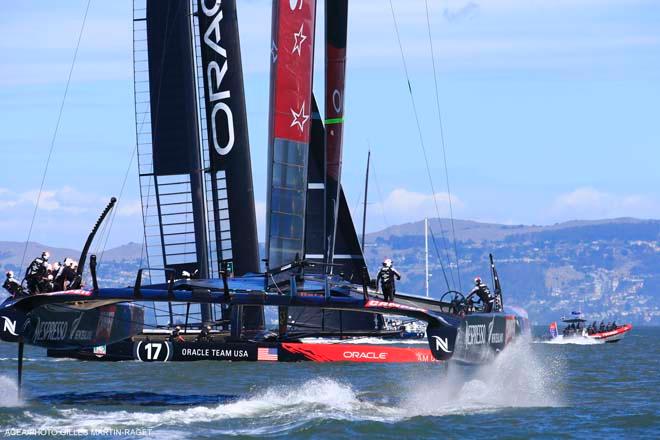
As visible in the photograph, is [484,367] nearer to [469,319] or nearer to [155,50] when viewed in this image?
[469,319]

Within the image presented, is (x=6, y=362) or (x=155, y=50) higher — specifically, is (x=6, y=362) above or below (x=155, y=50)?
below

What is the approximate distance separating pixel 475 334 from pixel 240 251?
38.9 feet

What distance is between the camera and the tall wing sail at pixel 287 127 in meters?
21.1

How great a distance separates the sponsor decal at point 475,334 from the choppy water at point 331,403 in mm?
985

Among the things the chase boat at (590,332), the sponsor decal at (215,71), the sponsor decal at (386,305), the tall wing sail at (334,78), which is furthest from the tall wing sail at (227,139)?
the chase boat at (590,332)

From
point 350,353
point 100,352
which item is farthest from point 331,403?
point 100,352

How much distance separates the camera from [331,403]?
20156 mm

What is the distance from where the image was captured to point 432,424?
60.0 feet

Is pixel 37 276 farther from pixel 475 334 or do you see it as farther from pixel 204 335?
pixel 204 335

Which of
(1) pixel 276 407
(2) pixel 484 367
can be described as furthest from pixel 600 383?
(1) pixel 276 407

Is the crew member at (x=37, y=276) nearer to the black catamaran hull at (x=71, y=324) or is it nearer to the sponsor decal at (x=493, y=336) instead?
the black catamaran hull at (x=71, y=324)

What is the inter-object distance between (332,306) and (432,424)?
7.07 ft

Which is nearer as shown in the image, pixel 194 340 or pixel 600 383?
pixel 600 383

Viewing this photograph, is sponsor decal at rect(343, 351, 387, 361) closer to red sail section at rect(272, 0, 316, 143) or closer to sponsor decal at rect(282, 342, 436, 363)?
sponsor decal at rect(282, 342, 436, 363)
